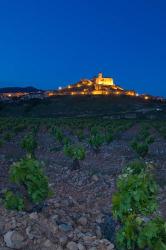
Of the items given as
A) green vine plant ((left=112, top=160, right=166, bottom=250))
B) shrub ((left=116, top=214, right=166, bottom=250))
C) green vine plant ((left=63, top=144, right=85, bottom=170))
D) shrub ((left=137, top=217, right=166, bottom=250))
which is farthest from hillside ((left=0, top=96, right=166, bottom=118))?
shrub ((left=137, top=217, right=166, bottom=250))

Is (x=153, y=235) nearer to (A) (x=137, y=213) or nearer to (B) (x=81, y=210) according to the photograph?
(A) (x=137, y=213)

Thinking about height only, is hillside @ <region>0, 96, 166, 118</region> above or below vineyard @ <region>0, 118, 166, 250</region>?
above

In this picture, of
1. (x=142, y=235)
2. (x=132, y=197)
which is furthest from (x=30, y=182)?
(x=142, y=235)

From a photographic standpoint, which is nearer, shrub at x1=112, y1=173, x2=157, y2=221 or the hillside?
shrub at x1=112, y1=173, x2=157, y2=221

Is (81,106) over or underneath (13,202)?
over

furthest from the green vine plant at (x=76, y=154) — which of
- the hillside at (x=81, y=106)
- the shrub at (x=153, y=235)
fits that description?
the hillside at (x=81, y=106)

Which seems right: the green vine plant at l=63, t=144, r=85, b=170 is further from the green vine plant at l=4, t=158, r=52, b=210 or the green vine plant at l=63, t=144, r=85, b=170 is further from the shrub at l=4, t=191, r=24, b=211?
the shrub at l=4, t=191, r=24, b=211

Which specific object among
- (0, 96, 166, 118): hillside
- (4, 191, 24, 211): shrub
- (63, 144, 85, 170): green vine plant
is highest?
(0, 96, 166, 118): hillside

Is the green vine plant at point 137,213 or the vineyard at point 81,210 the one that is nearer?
the green vine plant at point 137,213

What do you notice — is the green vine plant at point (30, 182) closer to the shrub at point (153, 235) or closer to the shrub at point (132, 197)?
the shrub at point (132, 197)

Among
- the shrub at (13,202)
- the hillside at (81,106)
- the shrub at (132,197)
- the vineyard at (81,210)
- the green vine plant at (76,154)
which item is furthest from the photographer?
the hillside at (81,106)

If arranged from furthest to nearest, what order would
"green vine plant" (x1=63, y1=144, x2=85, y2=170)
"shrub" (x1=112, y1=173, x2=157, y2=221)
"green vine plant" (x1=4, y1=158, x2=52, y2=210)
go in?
1. "green vine plant" (x1=63, y1=144, x2=85, y2=170)
2. "green vine plant" (x1=4, y1=158, x2=52, y2=210)
3. "shrub" (x1=112, y1=173, x2=157, y2=221)

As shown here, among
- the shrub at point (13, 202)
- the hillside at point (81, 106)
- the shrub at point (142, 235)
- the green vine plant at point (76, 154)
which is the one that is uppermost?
the hillside at point (81, 106)

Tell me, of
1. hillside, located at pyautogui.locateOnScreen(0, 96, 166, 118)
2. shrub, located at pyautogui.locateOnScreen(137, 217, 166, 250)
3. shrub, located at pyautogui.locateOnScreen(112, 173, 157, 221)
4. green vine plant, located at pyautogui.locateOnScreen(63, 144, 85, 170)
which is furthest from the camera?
hillside, located at pyautogui.locateOnScreen(0, 96, 166, 118)
